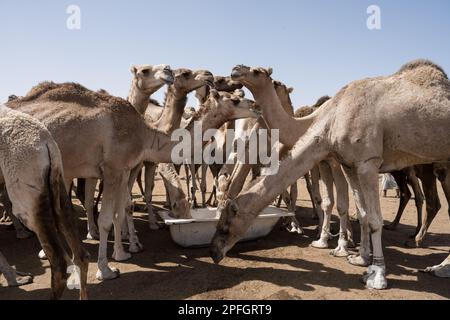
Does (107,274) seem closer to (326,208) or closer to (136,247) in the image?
(136,247)

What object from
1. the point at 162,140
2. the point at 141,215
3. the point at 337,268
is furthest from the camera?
the point at 141,215

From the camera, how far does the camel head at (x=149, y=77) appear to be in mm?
6502

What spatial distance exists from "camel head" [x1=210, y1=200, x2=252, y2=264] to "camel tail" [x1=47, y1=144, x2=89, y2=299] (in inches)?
70.3

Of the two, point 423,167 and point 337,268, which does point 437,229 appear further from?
point 337,268

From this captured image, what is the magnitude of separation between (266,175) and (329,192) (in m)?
2.10

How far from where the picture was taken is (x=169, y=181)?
6422 mm

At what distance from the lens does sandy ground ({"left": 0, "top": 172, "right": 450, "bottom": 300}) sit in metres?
4.74

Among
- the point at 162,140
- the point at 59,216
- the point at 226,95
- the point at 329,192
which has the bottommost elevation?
the point at 329,192

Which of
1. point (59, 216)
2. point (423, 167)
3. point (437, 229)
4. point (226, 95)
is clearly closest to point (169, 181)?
point (226, 95)

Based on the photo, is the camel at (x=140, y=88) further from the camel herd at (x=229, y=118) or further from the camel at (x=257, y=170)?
the camel at (x=257, y=170)

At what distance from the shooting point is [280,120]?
611 cm

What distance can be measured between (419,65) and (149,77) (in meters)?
4.42

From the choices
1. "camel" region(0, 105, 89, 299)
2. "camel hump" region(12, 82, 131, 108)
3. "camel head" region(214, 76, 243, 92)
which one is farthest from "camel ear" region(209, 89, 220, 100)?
"camel" region(0, 105, 89, 299)

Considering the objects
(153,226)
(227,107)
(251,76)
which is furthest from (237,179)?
(153,226)
